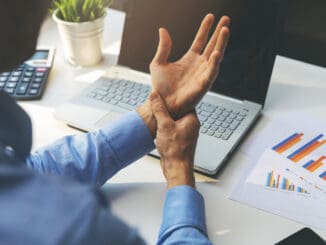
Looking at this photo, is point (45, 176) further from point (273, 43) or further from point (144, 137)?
point (273, 43)

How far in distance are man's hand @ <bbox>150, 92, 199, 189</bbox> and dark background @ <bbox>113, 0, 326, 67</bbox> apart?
1.12 ft

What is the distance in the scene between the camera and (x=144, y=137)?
898 mm

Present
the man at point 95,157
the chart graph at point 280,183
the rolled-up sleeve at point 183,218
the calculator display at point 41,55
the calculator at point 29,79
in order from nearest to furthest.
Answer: the man at point 95,157 < the rolled-up sleeve at point 183,218 < the chart graph at point 280,183 < the calculator at point 29,79 < the calculator display at point 41,55

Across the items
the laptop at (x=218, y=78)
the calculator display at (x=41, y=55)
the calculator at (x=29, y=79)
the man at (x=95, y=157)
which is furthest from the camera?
the calculator display at (x=41, y=55)

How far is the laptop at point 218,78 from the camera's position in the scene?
95 cm

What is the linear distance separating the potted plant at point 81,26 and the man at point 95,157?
11.7 inches

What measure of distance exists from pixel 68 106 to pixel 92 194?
0.66 metres

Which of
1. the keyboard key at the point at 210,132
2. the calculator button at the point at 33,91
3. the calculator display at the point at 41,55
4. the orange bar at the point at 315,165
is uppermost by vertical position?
the orange bar at the point at 315,165

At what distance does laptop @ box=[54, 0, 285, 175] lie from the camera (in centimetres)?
95

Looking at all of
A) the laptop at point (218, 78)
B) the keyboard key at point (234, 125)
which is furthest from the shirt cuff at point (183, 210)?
the keyboard key at point (234, 125)

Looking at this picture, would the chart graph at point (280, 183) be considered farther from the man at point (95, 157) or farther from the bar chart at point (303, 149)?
the man at point (95, 157)

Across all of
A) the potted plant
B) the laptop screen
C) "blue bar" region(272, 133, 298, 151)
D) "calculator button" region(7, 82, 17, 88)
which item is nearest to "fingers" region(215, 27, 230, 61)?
the laptop screen

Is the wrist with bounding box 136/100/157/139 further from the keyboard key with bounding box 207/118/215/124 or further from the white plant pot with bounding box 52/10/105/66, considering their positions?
the white plant pot with bounding box 52/10/105/66

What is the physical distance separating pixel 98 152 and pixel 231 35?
1.23 feet
